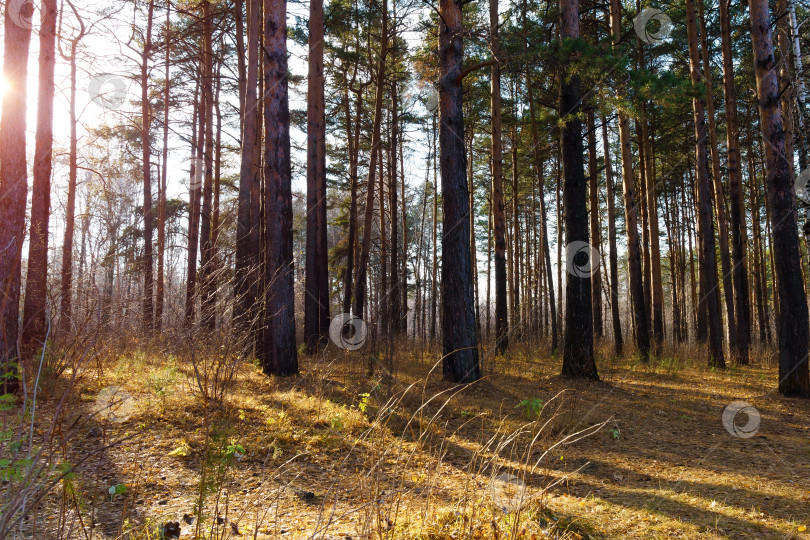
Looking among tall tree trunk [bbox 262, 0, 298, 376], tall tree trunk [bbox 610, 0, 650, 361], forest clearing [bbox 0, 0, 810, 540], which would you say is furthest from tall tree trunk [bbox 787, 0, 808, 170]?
tall tree trunk [bbox 262, 0, 298, 376]

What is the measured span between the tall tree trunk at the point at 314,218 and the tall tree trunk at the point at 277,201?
3.45 metres

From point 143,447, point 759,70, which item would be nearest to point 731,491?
point 143,447

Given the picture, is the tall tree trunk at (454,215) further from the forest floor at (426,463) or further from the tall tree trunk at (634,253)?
the tall tree trunk at (634,253)

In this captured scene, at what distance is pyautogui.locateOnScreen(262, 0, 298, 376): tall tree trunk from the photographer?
24.2 ft

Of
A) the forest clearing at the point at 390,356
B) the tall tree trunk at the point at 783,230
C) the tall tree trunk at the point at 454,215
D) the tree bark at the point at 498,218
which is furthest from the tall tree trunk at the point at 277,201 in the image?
the tall tree trunk at the point at 783,230

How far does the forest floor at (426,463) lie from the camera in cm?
263

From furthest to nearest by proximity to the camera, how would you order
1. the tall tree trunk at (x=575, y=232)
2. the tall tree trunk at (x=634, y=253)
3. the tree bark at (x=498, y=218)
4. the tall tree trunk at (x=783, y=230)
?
the tree bark at (x=498, y=218) → the tall tree trunk at (x=634, y=253) → the tall tree trunk at (x=575, y=232) → the tall tree trunk at (x=783, y=230)

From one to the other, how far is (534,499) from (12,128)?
22.3 feet

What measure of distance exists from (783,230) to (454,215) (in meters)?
4.79

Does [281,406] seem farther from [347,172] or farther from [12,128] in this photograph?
[347,172]

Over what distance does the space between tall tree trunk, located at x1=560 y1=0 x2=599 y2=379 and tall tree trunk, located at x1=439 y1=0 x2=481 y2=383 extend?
6.03 feet

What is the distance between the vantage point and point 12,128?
5.49 m

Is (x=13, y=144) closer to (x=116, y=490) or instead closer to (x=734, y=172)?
(x=116, y=490)

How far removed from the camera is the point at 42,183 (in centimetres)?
623
